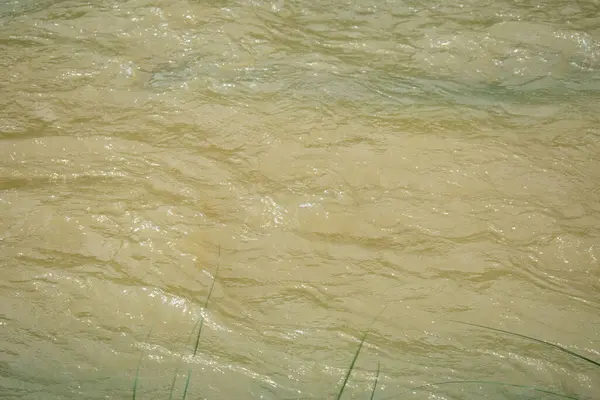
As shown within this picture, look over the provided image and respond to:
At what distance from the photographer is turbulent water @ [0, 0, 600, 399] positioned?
6.79 ft

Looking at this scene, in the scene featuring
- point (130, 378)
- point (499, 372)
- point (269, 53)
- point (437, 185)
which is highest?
point (269, 53)

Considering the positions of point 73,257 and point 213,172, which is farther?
point 213,172

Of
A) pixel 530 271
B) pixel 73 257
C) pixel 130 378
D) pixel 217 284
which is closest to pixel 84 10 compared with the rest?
pixel 73 257

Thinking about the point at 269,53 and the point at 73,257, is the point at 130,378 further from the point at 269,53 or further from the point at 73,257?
the point at 269,53

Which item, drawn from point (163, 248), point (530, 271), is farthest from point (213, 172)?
point (530, 271)

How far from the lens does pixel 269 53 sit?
365cm

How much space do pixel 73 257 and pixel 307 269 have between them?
918 millimetres

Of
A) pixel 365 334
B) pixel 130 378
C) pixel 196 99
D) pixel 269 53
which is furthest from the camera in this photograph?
pixel 269 53

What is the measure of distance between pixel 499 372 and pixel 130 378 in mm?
1206

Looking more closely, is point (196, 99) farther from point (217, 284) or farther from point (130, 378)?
point (130, 378)

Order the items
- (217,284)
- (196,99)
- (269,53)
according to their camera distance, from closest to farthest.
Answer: (217,284)
(196,99)
(269,53)

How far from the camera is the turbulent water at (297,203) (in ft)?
6.79

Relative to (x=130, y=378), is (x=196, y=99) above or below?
above

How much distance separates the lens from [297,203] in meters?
2.66
